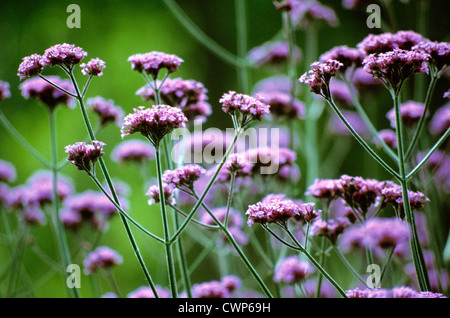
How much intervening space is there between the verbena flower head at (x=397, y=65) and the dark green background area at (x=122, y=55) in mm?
1234

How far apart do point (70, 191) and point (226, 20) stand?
5.47 ft

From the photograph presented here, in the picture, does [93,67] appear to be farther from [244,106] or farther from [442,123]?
[442,123]

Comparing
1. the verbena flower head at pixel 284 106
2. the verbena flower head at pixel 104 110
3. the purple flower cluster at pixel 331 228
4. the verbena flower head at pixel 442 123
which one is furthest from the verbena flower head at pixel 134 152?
the verbena flower head at pixel 442 123

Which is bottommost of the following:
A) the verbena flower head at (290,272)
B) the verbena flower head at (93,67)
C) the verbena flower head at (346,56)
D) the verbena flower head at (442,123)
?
the verbena flower head at (290,272)

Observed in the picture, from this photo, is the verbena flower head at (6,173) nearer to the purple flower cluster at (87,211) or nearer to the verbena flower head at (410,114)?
the purple flower cluster at (87,211)

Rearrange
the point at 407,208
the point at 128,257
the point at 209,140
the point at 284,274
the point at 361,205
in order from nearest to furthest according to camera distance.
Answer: the point at 407,208 → the point at 361,205 → the point at 284,274 → the point at 209,140 → the point at 128,257

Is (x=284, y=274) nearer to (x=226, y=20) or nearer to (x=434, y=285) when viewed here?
(x=434, y=285)

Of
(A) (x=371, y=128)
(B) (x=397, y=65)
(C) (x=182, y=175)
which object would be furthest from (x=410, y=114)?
(C) (x=182, y=175)

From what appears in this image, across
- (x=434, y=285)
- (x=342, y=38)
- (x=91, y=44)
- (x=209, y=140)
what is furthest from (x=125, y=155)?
(x=342, y=38)

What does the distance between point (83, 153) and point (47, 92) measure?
37 centimetres

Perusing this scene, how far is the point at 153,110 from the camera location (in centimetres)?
68

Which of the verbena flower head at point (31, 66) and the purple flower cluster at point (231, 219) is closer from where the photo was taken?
the verbena flower head at point (31, 66)

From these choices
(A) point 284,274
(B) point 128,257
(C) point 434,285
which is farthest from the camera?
(B) point 128,257

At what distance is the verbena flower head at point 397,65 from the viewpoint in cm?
67
